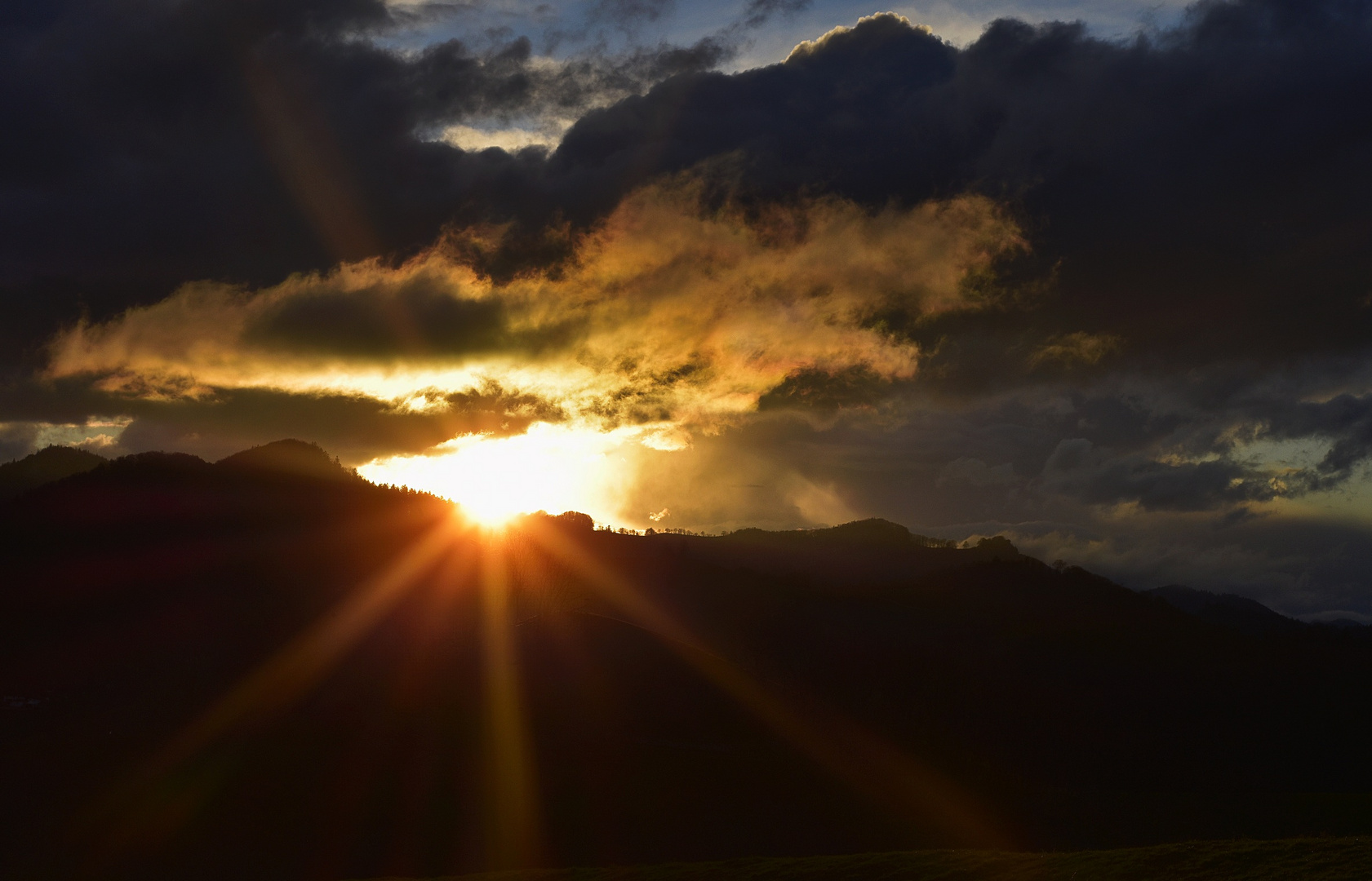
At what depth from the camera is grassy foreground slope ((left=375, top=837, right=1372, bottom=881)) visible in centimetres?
5038

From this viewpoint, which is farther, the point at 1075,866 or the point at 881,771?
the point at 881,771

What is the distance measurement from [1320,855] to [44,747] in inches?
6959

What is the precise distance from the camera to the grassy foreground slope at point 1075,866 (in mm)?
50375

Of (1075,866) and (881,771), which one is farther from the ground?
(1075,866)

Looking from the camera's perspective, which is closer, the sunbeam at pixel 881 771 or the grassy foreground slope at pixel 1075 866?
the grassy foreground slope at pixel 1075 866

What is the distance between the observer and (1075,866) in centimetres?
5756

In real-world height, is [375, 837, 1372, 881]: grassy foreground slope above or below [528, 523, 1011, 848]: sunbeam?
above

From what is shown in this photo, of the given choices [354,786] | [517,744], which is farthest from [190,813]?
[517,744]

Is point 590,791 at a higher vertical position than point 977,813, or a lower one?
higher

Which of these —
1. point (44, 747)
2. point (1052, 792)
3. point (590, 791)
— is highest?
point (44, 747)

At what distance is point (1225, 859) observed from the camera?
53406 millimetres

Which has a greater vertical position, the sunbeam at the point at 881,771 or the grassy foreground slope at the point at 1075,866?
the grassy foreground slope at the point at 1075,866

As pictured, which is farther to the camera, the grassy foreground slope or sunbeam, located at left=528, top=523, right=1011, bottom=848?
sunbeam, located at left=528, top=523, right=1011, bottom=848

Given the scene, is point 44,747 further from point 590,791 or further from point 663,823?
point 663,823
